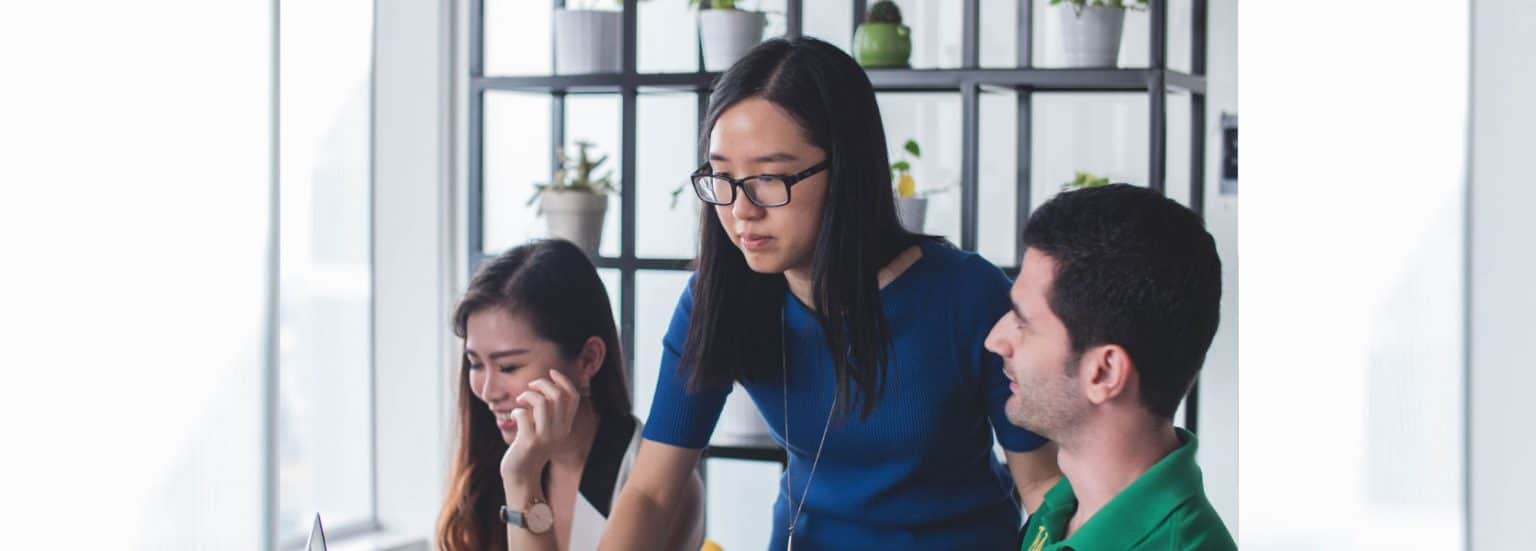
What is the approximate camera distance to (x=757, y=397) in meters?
1.82

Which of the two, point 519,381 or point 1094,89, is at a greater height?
point 1094,89

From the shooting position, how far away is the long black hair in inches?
64.3

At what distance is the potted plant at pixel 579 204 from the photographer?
3.09 metres

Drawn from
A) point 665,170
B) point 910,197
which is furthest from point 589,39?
point 910,197

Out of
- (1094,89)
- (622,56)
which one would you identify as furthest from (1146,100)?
(622,56)

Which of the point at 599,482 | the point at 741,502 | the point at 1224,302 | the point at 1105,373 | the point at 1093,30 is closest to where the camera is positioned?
the point at 1105,373

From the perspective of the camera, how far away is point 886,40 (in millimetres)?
2801

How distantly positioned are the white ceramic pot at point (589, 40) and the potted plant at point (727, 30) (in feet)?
0.72

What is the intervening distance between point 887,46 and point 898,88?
0.30 feet

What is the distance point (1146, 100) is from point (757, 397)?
1.50m

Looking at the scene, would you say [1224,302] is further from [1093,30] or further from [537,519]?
[537,519]
